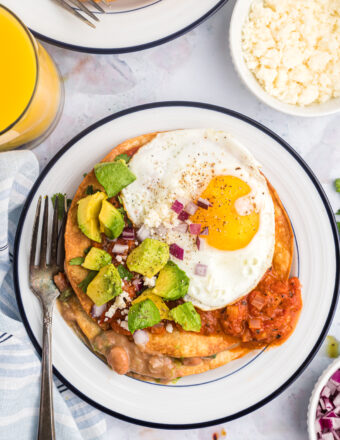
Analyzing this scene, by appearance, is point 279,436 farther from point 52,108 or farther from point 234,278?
point 52,108

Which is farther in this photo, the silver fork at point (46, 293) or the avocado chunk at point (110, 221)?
the silver fork at point (46, 293)

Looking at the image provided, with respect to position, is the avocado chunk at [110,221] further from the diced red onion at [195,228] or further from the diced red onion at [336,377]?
the diced red onion at [336,377]

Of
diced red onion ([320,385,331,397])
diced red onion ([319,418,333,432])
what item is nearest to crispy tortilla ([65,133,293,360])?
diced red onion ([320,385,331,397])

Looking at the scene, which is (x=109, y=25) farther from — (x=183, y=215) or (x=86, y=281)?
(x=86, y=281)

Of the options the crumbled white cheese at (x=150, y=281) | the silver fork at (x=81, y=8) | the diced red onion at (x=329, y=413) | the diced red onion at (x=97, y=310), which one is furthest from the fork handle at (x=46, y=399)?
the silver fork at (x=81, y=8)

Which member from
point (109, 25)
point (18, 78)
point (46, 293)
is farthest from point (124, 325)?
point (109, 25)

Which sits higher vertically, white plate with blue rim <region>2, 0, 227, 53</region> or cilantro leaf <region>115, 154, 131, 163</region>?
white plate with blue rim <region>2, 0, 227, 53</region>

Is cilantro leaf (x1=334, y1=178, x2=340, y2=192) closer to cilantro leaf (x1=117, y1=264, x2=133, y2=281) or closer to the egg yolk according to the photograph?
the egg yolk
